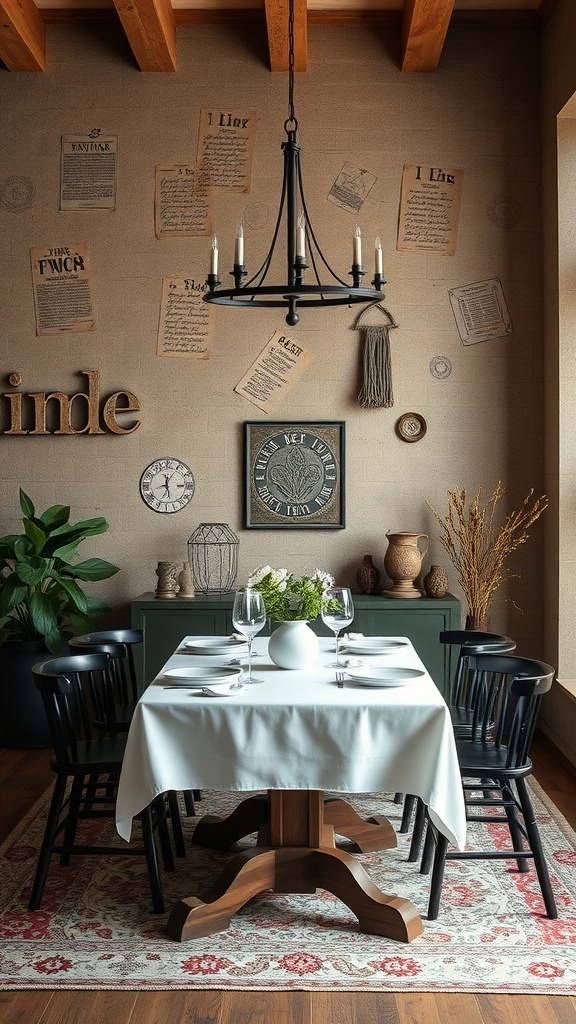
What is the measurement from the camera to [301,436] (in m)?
5.53

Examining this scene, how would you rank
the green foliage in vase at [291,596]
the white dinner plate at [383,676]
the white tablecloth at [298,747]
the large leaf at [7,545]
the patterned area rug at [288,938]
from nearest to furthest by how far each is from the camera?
the patterned area rug at [288,938] < the white tablecloth at [298,747] < the white dinner plate at [383,676] < the green foliage in vase at [291,596] < the large leaf at [7,545]

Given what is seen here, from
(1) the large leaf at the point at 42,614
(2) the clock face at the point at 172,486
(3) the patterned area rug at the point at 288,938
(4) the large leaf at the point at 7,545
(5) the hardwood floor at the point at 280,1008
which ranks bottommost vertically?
(5) the hardwood floor at the point at 280,1008

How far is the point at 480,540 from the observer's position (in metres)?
5.37

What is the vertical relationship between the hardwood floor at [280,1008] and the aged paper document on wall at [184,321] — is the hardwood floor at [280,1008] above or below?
below

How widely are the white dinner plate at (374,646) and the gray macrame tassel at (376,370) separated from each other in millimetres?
1950

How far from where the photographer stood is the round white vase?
3.38m

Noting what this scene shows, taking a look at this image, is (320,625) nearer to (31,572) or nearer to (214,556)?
(214,556)

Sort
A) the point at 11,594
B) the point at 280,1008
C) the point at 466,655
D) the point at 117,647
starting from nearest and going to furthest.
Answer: the point at 280,1008
the point at 466,655
the point at 117,647
the point at 11,594

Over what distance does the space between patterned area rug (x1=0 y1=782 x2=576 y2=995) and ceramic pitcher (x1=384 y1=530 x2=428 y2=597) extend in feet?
6.01

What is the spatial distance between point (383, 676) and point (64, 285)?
3.33 metres

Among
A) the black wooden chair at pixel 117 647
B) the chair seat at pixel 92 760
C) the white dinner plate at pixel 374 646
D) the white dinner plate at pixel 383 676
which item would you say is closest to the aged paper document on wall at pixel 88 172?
the black wooden chair at pixel 117 647

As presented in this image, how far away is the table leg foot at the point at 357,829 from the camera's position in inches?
145

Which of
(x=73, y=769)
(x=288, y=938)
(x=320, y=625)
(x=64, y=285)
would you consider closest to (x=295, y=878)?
(x=288, y=938)

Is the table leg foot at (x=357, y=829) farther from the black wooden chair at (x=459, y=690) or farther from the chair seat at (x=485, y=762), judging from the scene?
the chair seat at (x=485, y=762)
